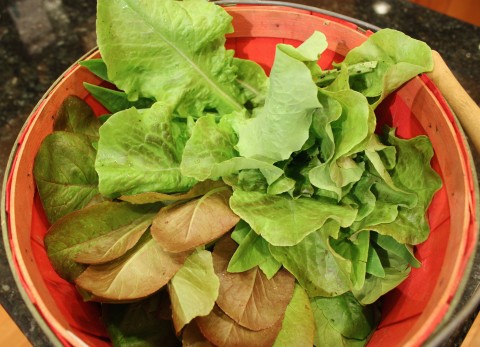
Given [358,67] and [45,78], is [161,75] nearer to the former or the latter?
[358,67]

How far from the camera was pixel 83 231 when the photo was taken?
1.50 feet

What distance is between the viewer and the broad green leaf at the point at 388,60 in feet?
1.54

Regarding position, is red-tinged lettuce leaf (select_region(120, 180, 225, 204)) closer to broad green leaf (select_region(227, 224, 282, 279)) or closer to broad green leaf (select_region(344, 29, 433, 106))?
broad green leaf (select_region(227, 224, 282, 279))

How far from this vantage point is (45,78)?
833 millimetres

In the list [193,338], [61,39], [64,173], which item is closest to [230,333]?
[193,338]

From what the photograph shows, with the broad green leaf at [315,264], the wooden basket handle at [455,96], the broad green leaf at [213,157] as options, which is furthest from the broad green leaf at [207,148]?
the wooden basket handle at [455,96]

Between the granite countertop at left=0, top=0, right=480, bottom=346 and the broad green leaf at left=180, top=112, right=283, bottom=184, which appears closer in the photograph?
the broad green leaf at left=180, top=112, right=283, bottom=184

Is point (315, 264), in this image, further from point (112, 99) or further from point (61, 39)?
point (61, 39)

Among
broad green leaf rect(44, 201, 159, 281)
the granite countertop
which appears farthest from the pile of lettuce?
the granite countertop

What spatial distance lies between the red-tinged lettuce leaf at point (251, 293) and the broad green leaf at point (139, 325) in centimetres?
8

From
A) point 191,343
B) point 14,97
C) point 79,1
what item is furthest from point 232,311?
point 79,1

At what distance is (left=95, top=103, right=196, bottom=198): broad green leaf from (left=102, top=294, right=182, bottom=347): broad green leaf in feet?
0.40

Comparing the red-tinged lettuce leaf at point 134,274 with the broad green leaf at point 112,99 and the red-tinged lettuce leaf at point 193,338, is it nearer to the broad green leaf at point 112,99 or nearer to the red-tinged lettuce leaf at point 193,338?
the red-tinged lettuce leaf at point 193,338

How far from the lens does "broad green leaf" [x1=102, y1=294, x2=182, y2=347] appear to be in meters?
0.47
